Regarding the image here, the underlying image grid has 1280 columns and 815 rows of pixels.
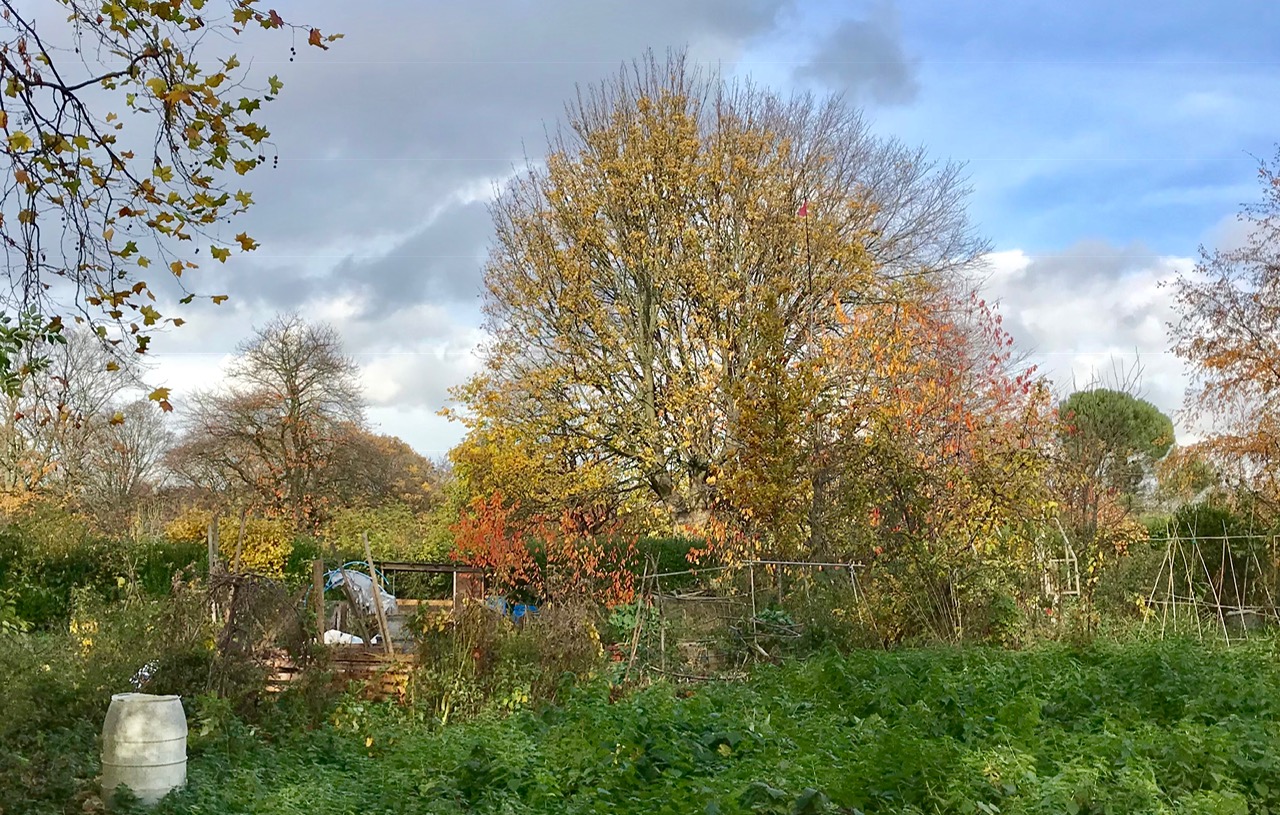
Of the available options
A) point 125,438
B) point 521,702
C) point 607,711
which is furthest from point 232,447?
point 607,711

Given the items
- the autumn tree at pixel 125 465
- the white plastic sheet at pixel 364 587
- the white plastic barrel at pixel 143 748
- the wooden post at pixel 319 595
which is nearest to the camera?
the white plastic barrel at pixel 143 748

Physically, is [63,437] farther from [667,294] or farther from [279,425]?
[667,294]

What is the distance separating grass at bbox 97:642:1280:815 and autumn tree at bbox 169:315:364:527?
64.1ft

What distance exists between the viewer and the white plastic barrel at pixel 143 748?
6.25m

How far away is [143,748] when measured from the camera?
626 centimetres

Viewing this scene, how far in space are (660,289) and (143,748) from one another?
40.5ft

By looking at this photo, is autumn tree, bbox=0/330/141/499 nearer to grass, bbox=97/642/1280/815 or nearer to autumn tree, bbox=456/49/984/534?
autumn tree, bbox=456/49/984/534

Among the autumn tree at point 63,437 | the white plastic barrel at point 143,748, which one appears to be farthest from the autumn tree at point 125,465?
the white plastic barrel at point 143,748

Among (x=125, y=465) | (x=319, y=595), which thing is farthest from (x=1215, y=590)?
(x=125, y=465)

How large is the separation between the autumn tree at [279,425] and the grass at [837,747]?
19537mm

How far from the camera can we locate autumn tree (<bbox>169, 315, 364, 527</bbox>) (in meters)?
26.9

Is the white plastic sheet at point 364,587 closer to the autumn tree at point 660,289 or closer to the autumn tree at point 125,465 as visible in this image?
the autumn tree at point 660,289

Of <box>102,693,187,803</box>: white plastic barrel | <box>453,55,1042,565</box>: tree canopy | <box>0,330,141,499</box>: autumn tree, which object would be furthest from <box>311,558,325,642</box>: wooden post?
<box>0,330,141,499</box>: autumn tree

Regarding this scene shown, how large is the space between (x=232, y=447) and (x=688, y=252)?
49.6 ft
